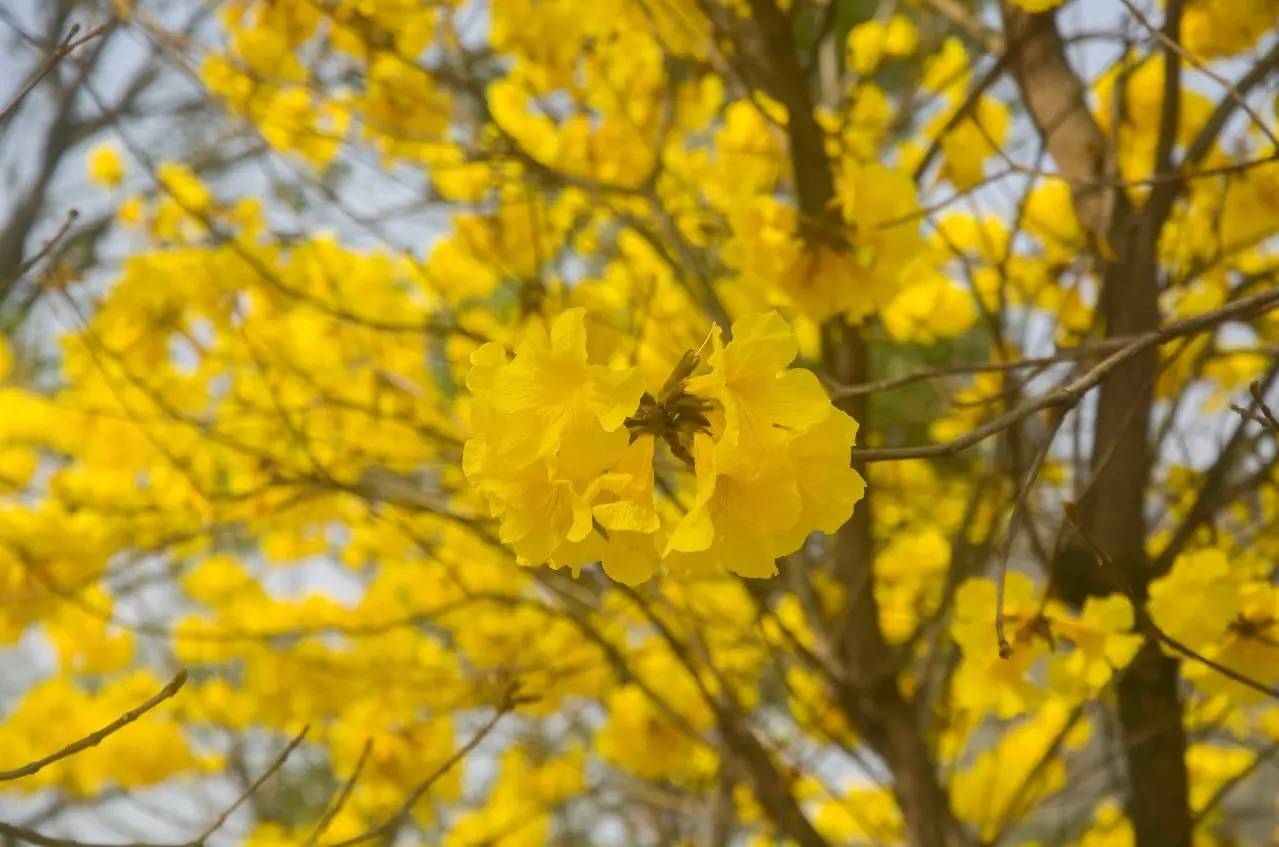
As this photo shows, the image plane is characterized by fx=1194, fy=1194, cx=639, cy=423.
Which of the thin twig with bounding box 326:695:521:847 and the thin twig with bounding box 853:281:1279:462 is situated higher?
the thin twig with bounding box 853:281:1279:462

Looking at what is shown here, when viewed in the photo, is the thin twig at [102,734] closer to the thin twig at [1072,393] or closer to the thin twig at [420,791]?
the thin twig at [420,791]

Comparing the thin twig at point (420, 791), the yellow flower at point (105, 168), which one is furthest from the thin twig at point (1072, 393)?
the yellow flower at point (105, 168)

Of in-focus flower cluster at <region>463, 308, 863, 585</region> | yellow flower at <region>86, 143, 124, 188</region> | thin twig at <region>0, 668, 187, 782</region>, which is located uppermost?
yellow flower at <region>86, 143, 124, 188</region>

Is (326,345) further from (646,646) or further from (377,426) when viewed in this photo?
(646,646)

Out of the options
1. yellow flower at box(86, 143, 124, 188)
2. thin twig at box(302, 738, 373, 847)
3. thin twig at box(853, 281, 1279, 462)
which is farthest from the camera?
yellow flower at box(86, 143, 124, 188)

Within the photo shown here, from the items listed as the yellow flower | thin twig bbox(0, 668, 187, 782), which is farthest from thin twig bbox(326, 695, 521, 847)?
the yellow flower

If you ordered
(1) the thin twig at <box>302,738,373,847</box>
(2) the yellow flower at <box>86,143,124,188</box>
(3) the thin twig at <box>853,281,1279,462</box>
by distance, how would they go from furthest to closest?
(2) the yellow flower at <box>86,143,124,188</box>
(1) the thin twig at <box>302,738,373,847</box>
(3) the thin twig at <box>853,281,1279,462</box>

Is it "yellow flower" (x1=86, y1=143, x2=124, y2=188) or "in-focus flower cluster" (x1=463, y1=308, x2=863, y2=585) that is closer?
"in-focus flower cluster" (x1=463, y1=308, x2=863, y2=585)

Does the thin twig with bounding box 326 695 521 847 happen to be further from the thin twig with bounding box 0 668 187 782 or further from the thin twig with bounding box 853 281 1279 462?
the thin twig with bounding box 853 281 1279 462

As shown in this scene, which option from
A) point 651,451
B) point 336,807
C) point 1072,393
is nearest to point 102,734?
point 336,807
